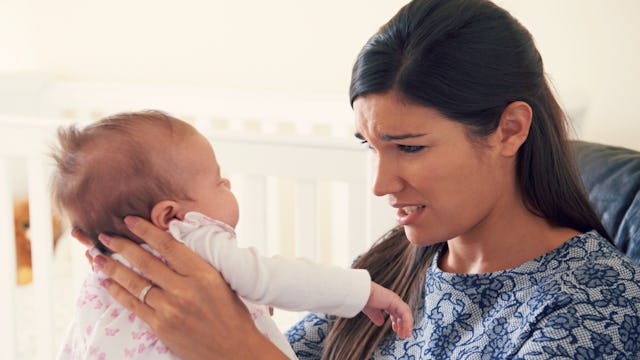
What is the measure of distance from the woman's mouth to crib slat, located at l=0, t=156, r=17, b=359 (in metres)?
1.27

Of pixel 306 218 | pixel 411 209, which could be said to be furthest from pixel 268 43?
pixel 411 209

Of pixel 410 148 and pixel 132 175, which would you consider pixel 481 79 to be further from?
pixel 132 175

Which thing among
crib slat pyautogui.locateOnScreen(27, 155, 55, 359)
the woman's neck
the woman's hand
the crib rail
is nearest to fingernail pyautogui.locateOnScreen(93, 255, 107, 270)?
the woman's hand

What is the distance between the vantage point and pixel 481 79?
1.29 metres

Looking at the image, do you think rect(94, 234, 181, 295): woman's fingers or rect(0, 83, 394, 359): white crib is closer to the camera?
rect(94, 234, 181, 295): woman's fingers

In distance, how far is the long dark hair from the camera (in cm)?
129

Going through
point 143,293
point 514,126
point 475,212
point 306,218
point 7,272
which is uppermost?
point 514,126

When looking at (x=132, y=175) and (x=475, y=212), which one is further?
(x=475, y=212)

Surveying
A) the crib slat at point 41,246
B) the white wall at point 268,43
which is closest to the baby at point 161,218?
the crib slat at point 41,246

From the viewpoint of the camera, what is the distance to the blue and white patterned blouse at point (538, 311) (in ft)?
3.94

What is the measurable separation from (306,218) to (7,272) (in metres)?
0.85

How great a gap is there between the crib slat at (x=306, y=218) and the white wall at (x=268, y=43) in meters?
0.90

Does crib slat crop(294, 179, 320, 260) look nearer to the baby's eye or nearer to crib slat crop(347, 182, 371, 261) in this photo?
crib slat crop(347, 182, 371, 261)

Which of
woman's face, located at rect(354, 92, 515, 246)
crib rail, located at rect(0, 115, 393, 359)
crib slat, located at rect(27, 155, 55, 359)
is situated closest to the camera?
woman's face, located at rect(354, 92, 515, 246)
